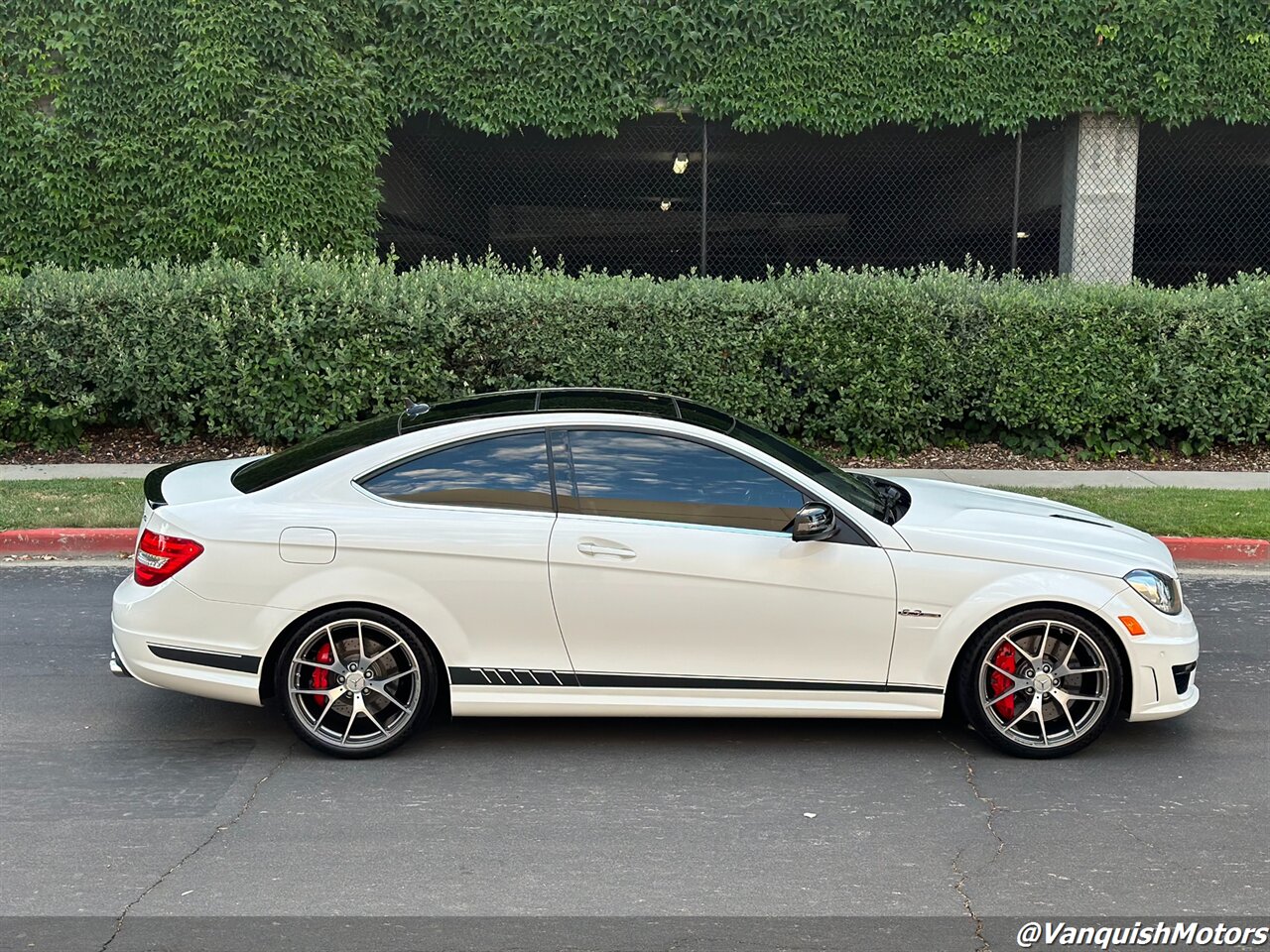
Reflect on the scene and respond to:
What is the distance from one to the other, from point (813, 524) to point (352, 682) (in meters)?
2.02

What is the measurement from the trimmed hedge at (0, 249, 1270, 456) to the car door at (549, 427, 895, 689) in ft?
24.6

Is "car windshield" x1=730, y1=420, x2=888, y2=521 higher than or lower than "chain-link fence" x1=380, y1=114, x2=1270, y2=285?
lower

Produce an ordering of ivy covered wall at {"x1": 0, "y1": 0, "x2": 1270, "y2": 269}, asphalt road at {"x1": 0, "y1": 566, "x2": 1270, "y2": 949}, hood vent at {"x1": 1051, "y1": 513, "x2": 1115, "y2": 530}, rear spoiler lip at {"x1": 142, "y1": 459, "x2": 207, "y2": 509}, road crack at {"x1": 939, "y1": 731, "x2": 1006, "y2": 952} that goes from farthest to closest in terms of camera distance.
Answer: ivy covered wall at {"x1": 0, "y1": 0, "x2": 1270, "y2": 269} < hood vent at {"x1": 1051, "y1": 513, "x2": 1115, "y2": 530} < rear spoiler lip at {"x1": 142, "y1": 459, "x2": 207, "y2": 509} < asphalt road at {"x1": 0, "y1": 566, "x2": 1270, "y2": 949} < road crack at {"x1": 939, "y1": 731, "x2": 1006, "y2": 952}

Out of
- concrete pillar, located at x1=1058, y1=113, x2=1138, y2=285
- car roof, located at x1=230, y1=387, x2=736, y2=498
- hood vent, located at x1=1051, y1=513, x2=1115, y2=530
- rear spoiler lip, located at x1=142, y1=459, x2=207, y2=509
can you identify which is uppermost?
concrete pillar, located at x1=1058, y1=113, x2=1138, y2=285

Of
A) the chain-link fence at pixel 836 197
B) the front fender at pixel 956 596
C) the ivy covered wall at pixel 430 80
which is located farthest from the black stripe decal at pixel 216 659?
the chain-link fence at pixel 836 197

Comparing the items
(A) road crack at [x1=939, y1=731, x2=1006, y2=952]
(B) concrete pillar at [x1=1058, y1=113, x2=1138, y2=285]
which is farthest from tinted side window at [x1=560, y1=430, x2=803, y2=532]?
(B) concrete pillar at [x1=1058, y1=113, x2=1138, y2=285]

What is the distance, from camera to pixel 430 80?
15.5 meters

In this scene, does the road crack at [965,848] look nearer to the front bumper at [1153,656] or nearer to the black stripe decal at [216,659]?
the front bumper at [1153,656]

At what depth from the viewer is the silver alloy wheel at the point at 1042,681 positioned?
5613 mm

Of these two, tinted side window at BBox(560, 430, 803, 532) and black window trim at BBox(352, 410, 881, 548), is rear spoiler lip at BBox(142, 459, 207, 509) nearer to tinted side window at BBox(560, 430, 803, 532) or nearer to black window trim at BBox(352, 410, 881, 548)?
black window trim at BBox(352, 410, 881, 548)

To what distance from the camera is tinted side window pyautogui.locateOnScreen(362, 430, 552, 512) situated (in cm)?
570

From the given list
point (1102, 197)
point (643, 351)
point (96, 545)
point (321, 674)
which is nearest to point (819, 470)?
point (321, 674)

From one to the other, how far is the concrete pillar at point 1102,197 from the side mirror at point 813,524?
38.6 feet

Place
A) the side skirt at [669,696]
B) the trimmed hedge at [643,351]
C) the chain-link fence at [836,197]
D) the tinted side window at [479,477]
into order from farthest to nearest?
the chain-link fence at [836,197]
the trimmed hedge at [643,351]
the tinted side window at [479,477]
the side skirt at [669,696]
